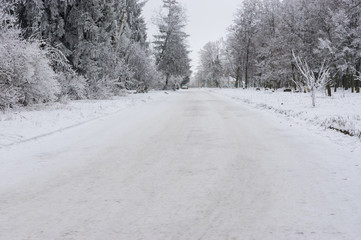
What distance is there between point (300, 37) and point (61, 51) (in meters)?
30.5

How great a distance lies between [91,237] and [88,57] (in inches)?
808

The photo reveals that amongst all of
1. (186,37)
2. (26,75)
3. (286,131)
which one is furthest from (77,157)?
(186,37)

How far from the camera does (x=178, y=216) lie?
10.1 feet

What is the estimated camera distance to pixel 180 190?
3.87 m

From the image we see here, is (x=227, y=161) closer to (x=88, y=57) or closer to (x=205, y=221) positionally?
(x=205, y=221)

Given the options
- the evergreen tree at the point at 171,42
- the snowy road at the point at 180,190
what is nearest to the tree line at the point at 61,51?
the snowy road at the point at 180,190

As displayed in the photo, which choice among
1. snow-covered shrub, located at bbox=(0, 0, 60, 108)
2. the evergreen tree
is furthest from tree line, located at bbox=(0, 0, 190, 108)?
the evergreen tree

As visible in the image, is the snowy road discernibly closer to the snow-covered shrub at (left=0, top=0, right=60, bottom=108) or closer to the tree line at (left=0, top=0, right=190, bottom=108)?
the snow-covered shrub at (left=0, top=0, right=60, bottom=108)

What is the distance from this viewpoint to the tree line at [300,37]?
107 ft

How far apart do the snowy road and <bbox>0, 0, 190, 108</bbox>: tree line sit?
716 cm

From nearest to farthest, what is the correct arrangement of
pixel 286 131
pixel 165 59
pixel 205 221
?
pixel 205 221, pixel 286 131, pixel 165 59

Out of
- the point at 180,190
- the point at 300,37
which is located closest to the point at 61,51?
the point at 180,190

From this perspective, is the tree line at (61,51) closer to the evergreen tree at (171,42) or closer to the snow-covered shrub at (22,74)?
the snow-covered shrub at (22,74)

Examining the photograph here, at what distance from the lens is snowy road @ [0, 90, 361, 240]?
110 inches
